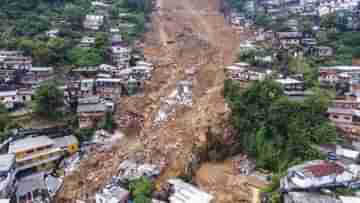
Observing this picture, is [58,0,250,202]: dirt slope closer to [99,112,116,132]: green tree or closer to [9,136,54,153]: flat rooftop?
[99,112,116,132]: green tree

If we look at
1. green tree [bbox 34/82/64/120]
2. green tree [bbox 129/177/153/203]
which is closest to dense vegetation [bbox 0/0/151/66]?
green tree [bbox 34/82/64/120]

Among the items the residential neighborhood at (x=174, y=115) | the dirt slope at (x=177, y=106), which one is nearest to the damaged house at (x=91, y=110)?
the residential neighborhood at (x=174, y=115)

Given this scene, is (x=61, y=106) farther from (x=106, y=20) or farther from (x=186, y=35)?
(x=186, y=35)

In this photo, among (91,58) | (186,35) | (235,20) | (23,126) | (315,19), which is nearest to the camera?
(23,126)

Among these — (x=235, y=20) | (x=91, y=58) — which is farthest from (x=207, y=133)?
(x=235, y=20)

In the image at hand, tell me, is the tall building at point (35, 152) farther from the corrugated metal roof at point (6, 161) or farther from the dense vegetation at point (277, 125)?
the dense vegetation at point (277, 125)

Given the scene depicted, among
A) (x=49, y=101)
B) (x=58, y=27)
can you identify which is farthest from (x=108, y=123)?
(x=58, y=27)
